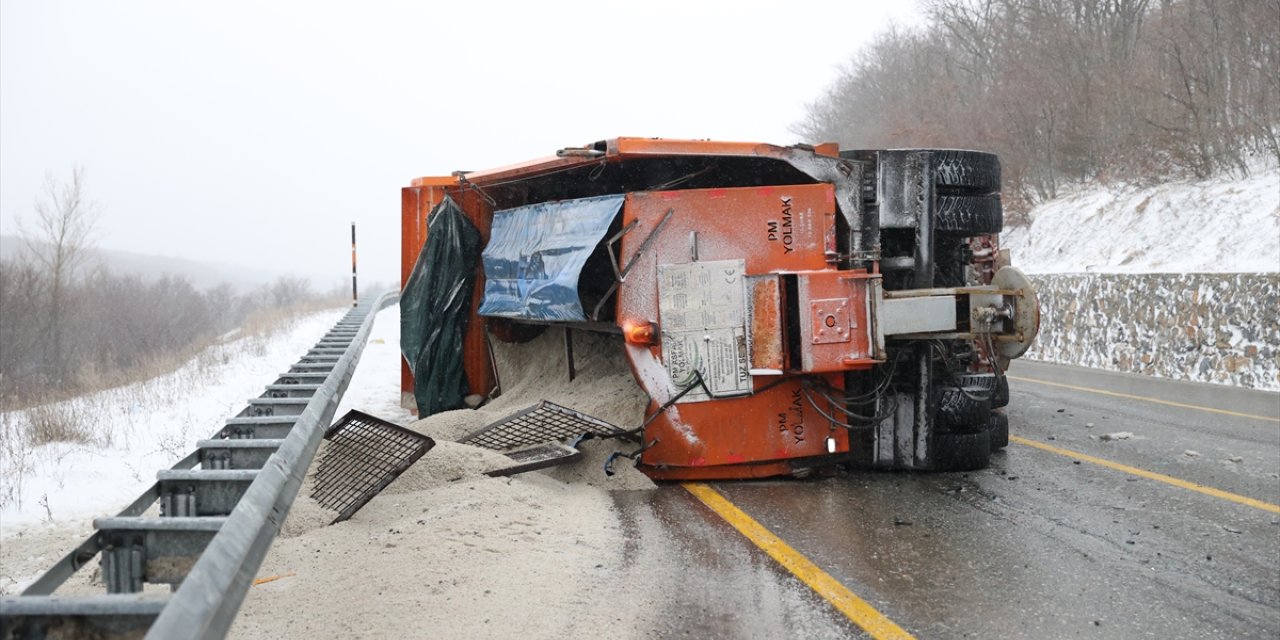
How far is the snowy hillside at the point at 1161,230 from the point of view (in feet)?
51.5

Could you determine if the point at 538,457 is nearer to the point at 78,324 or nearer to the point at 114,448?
the point at 114,448

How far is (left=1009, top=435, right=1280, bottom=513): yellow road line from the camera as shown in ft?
19.9

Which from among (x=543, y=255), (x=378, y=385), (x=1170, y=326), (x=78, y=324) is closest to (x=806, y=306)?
(x=543, y=255)

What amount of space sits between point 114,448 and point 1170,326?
43.6ft

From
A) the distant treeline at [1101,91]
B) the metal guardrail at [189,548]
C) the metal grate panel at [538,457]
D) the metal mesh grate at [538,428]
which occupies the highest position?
the distant treeline at [1101,91]

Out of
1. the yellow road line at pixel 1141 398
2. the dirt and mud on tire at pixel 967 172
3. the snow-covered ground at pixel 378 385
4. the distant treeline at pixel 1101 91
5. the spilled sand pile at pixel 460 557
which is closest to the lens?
the spilled sand pile at pixel 460 557

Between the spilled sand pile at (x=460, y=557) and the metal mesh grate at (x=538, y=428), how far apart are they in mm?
183

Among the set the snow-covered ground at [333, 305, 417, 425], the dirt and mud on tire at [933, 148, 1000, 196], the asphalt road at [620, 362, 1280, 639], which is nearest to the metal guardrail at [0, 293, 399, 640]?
the asphalt road at [620, 362, 1280, 639]

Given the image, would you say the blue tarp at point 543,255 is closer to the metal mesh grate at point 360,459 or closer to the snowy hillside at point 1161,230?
the metal mesh grate at point 360,459

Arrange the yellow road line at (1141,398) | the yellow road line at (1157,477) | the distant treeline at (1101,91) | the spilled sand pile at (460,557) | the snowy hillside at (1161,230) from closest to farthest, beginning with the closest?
1. the spilled sand pile at (460,557)
2. the yellow road line at (1157,477)
3. the yellow road line at (1141,398)
4. the snowy hillside at (1161,230)
5. the distant treeline at (1101,91)

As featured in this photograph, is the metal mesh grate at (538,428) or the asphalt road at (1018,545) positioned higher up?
the metal mesh grate at (538,428)

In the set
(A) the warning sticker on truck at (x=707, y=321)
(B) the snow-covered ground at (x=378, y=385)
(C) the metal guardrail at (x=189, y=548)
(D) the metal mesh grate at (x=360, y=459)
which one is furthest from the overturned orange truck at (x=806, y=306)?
(B) the snow-covered ground at (x=378, y=385)

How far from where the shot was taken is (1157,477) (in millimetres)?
6840

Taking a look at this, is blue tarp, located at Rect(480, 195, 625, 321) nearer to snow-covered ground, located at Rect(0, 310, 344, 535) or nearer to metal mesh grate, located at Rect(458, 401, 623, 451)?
metal mesh grate, located at Rect(458, 401, 623, 451)
